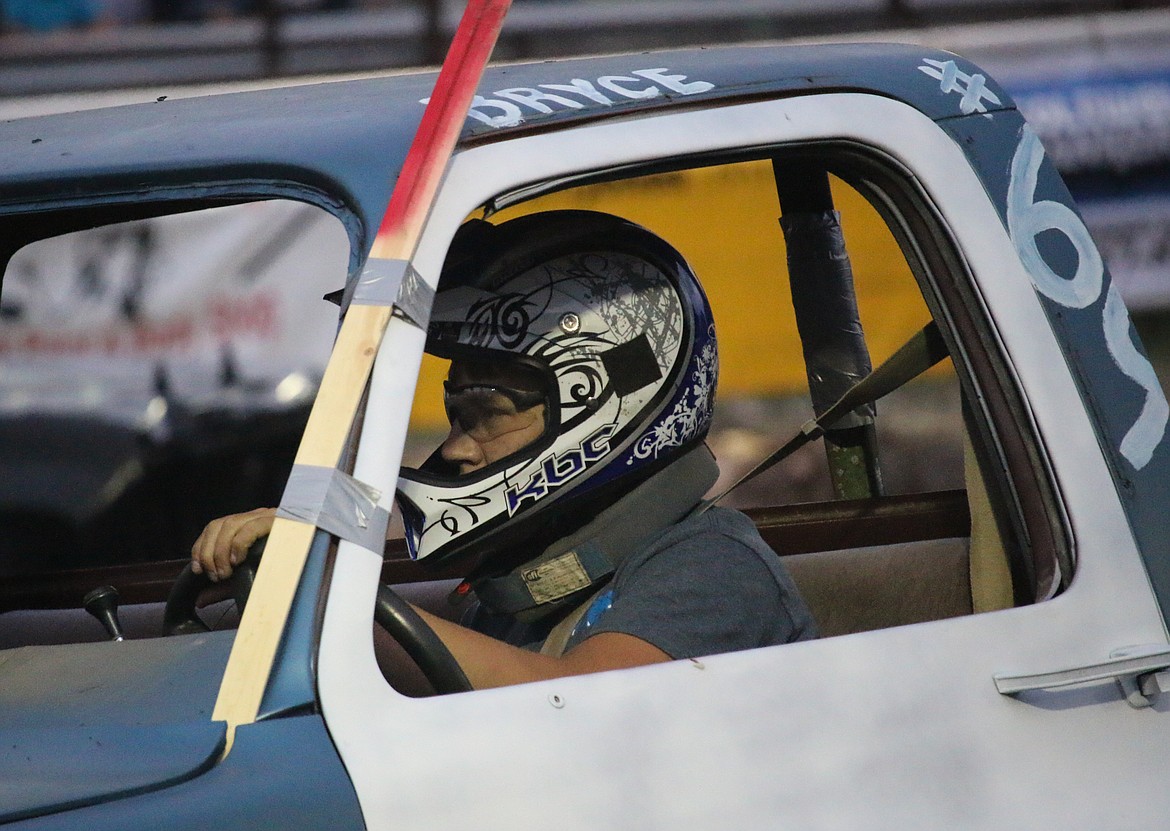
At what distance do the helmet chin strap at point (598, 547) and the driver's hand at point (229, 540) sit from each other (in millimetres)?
425

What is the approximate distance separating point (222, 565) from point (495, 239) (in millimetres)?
584

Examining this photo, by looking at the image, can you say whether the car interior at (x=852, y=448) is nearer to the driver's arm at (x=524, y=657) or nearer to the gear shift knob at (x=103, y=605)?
the gear shift knob at (x=103, y=605)

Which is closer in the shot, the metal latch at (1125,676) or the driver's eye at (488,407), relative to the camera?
the metal latch at (1125,676)

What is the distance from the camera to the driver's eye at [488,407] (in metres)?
1.92

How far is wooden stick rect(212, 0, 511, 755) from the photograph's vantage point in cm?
130

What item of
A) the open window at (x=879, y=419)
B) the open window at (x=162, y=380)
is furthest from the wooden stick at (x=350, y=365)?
the open window at (x=162, y=380)

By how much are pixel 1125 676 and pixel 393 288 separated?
36.0 inches

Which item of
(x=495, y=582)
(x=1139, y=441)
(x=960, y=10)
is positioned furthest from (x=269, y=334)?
(x=1139, y=441)

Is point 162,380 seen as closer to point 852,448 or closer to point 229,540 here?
point 852,448

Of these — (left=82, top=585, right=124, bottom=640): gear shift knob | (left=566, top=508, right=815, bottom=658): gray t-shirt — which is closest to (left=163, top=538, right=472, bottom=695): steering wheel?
(left=566, top=508, right=815, bottom=658): gray t-shirt

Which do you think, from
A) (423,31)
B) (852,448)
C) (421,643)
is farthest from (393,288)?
(423,31)

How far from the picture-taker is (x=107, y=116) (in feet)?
5.99

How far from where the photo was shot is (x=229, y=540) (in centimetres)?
167

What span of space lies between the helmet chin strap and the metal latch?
0.59 meters
